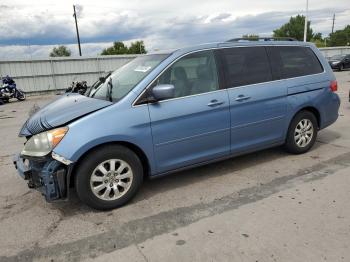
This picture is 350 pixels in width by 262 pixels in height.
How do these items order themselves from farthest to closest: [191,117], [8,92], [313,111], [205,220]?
[8,92] → [313,111] → [191,117] → [205,220]

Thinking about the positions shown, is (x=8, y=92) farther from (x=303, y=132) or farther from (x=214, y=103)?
(x=303, y=132)

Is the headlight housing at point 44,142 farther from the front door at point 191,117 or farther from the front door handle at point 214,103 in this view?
the front door handle at point 214,103

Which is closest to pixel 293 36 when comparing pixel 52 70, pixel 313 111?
pixel 52 70

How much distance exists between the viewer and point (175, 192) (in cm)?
418

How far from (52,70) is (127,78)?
17.6m

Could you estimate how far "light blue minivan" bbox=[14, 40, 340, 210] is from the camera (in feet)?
11.6

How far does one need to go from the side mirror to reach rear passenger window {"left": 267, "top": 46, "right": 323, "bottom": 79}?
1851 mm

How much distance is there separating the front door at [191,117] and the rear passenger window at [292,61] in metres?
1.09

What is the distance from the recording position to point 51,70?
20.2 meters

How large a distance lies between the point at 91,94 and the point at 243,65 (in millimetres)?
2079

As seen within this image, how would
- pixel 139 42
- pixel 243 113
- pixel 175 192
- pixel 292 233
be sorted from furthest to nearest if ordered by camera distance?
1. pixel 139 42
2. pixel 243 113
3. pixel 175 192
4. pixel 292 233

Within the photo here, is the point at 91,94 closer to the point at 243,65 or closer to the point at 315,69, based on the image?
the point at 243,65

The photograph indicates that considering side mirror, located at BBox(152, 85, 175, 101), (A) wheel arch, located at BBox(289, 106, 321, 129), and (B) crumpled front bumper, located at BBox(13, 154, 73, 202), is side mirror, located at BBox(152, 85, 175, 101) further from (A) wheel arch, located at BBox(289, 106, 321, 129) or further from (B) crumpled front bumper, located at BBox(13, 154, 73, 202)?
(A) wheel arch, located at BBox(289, 106, 321, 129)

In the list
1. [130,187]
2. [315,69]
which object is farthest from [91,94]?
[315,69]
